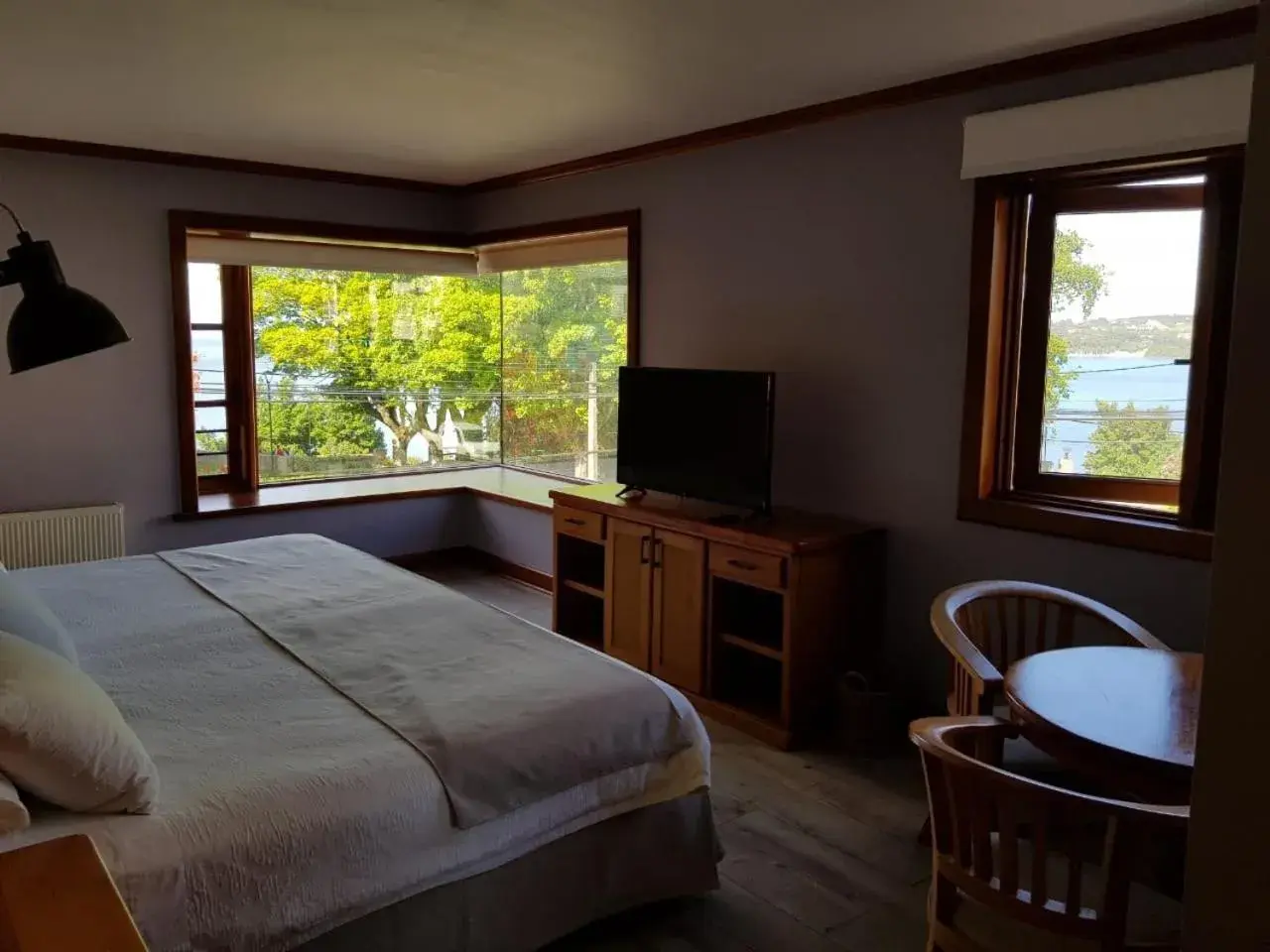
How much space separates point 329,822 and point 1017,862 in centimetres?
121

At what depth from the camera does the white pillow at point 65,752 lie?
1655 millimetres

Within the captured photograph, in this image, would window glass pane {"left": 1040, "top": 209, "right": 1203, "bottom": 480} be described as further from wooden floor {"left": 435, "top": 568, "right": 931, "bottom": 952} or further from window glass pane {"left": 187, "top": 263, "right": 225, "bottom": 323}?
window glass pane {"left": 187, "top": 263, "right": 225, "bottom": 323}

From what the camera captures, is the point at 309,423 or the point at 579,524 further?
the point at 309,423

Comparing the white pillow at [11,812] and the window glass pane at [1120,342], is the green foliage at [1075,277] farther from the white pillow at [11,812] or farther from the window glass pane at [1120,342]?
the white pillow at [11,812]

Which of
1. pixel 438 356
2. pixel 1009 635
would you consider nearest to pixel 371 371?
pixel 438 356

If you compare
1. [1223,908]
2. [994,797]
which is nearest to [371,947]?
[994,797]

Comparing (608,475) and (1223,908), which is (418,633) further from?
(608,475)

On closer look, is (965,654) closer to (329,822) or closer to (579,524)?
(329,822)

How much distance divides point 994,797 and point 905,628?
2.08 m

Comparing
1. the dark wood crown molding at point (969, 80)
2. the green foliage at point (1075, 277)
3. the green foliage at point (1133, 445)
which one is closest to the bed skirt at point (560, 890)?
the green foliage at point (1133, 445)

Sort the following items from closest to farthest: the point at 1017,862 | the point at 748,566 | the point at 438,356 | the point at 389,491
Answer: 1. the point at 1017,862
2. the point at 748,566
3. the point at 389,491
4. the point at 438,356

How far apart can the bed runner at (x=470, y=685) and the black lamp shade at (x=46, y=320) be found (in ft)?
3.03

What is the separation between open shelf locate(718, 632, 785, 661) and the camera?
11.5ft

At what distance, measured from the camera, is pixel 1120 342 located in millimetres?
3078
